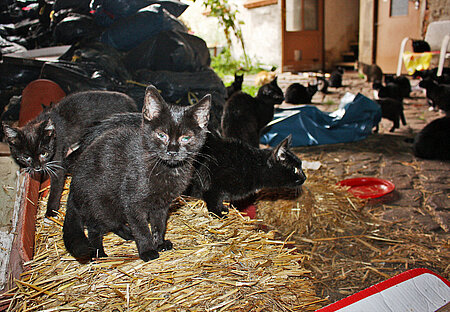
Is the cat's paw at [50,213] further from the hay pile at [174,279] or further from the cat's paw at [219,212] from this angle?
the cat's paw at [219,212]

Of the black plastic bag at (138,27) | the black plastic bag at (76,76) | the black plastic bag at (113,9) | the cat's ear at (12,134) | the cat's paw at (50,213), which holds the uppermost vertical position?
the black plastic bag at (113,9)

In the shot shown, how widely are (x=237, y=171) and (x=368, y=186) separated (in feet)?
7.65

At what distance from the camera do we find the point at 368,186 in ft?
15.7

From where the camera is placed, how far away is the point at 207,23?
1298 centimetres

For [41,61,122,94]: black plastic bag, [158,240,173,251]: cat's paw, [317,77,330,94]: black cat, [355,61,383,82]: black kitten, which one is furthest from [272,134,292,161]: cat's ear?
[355,61,383,82]: black kitten

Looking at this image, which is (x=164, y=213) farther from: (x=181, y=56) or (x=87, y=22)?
(x=87, y=22)

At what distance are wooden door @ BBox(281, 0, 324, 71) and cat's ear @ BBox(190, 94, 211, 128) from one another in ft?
Answer: 32.4

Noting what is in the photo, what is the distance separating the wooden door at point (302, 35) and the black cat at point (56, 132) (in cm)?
924

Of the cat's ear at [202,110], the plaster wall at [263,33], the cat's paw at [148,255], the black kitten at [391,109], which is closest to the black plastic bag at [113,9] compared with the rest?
the cat's ear at [202,110]

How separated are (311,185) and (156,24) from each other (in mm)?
3018

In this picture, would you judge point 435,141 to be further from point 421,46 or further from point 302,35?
point 302,35

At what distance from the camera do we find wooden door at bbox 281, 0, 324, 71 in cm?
1103

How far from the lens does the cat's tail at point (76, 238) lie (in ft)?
7.36

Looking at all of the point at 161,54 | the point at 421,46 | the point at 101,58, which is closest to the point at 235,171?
the point at 161,54
